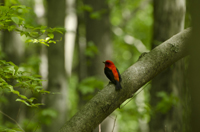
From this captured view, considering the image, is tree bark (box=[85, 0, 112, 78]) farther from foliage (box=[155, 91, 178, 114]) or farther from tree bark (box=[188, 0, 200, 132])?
tree bark (box=[188, 0, 200, 132])

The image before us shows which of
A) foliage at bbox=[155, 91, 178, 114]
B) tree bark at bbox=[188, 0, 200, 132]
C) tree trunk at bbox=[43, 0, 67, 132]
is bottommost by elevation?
tree bark at bbox=[188, 0, 200, 132]

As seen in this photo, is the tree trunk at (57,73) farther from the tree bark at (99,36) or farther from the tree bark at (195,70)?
the tree bark at (195,70)

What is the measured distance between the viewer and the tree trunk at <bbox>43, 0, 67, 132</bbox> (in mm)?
5641

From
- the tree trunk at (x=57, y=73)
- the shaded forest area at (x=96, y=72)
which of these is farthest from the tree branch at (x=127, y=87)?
the tree trunk at (x=57, y=73)

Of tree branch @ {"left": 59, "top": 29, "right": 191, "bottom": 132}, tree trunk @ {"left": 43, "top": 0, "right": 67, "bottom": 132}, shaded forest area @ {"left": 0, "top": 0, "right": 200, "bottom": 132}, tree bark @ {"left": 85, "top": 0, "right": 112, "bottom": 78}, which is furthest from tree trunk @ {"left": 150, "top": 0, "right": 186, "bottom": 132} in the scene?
tree branch @ {"left": 59, "top": 29, "right": 191, "bottom": 132}

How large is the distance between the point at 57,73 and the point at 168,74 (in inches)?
113

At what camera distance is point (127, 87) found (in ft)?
7.69

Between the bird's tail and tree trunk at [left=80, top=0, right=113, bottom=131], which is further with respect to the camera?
tree trunk at [left=80, top=0, right=113, bottom=131]

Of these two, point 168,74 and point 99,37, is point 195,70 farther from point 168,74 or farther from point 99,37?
point 99,37

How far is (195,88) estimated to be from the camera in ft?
4.18

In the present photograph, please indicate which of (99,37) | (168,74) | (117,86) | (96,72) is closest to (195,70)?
(117,86)

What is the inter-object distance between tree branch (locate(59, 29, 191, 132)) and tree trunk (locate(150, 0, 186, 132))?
2.61 m

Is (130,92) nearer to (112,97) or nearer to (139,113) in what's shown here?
(112,97)

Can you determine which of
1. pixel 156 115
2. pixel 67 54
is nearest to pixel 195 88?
pixel 156 115
